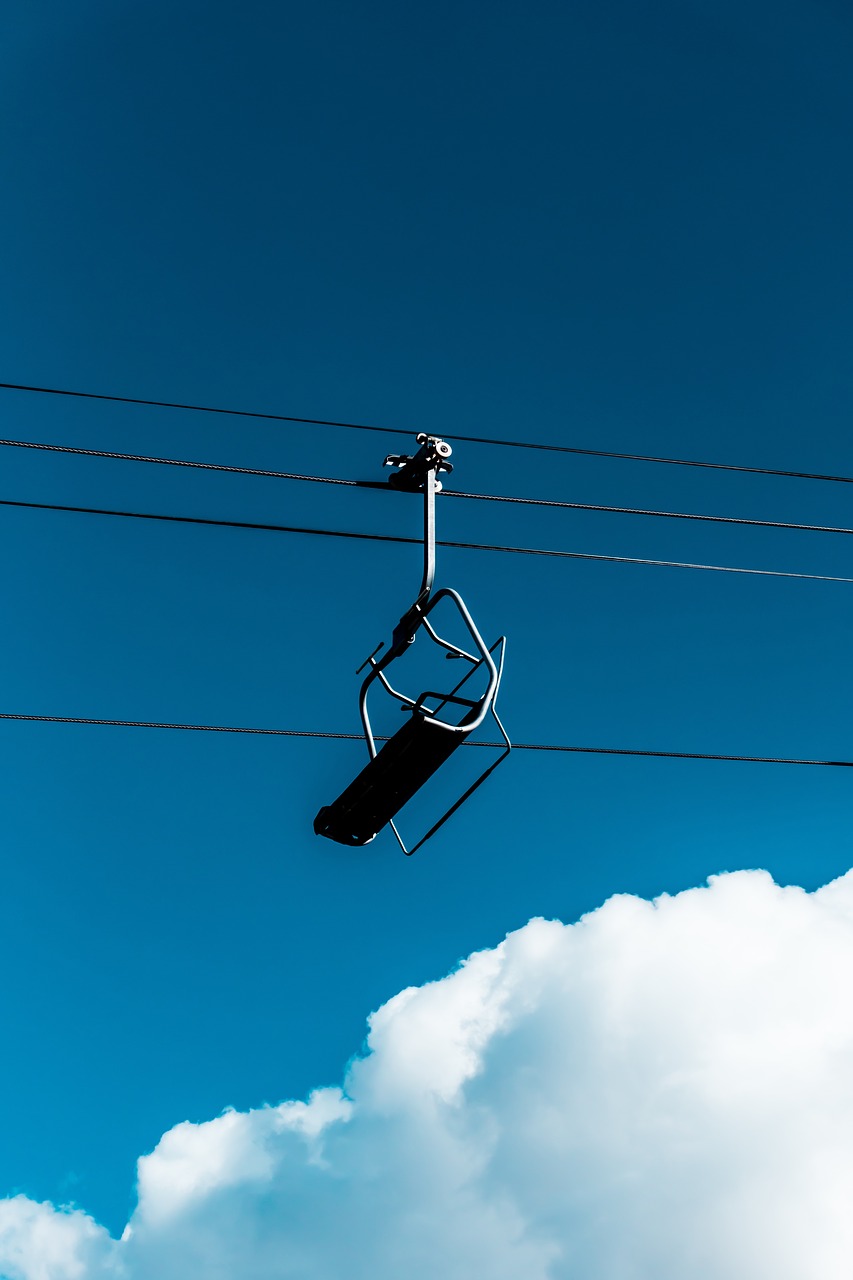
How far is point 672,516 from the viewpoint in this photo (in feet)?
24.8

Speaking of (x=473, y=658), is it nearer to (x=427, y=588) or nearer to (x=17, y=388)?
(x=427, y=588)

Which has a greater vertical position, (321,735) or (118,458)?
(118,458)

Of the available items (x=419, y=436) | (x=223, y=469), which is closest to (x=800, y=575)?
(x=419, y=436)

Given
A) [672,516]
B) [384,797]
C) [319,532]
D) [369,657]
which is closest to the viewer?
[384,797]

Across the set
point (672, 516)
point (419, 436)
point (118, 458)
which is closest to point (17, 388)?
point (118, 458)

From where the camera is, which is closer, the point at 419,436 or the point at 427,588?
the point at 427,588

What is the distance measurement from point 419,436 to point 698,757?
9.52 ft

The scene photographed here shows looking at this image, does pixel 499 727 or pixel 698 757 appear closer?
pixel 499 727

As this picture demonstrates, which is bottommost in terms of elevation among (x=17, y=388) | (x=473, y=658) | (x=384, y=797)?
(x=384, y=797)

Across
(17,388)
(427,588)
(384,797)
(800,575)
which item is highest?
(17,388)

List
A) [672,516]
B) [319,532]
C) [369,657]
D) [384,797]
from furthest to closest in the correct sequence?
[672,516]
[319,532]
[369,657]
[384,797]

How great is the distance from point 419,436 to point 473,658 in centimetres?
151

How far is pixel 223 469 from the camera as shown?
667 cm

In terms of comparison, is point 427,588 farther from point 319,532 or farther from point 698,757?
point 698,757
